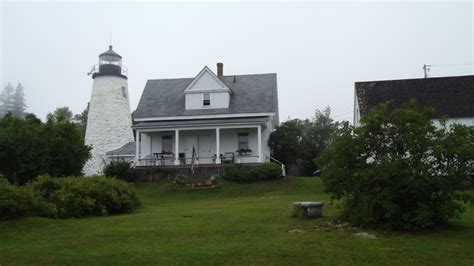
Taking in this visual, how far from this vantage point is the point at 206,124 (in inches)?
1270

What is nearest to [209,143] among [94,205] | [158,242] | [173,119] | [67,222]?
[173,119]

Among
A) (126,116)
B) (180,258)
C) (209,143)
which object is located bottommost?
(180,258)

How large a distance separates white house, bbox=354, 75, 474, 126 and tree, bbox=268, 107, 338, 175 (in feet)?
18.3

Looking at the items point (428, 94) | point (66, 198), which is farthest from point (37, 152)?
point (428, 94)

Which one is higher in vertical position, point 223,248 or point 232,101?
point 232,101

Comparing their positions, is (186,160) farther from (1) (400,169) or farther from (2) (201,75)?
(1) (400,169)

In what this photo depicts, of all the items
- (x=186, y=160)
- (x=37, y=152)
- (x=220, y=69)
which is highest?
(x=220, y=69)

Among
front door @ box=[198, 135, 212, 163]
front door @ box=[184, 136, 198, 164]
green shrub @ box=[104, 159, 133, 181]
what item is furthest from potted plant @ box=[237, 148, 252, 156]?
green shrub @ box=[104, 159, 133, 181]

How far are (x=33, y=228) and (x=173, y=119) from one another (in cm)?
2203

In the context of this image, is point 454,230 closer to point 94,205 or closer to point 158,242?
point 158,242

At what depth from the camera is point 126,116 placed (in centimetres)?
4012

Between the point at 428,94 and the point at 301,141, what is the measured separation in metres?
12.7

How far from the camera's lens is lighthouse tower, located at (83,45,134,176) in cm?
3878

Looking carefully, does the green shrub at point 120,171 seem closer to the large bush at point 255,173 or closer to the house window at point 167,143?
the house window at point 167,143
